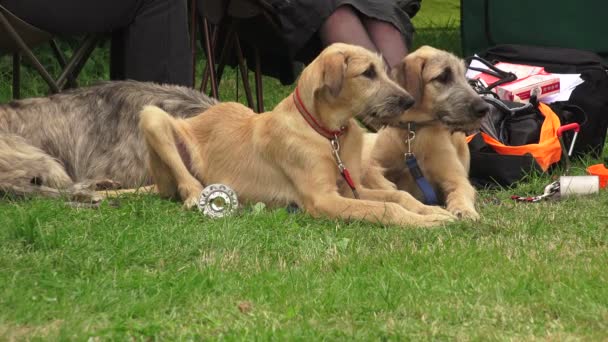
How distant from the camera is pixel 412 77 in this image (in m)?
5.88

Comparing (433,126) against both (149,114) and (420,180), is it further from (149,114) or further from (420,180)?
(149,114)

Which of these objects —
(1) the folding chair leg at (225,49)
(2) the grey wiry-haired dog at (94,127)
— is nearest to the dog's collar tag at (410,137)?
(2) the grey wiry-haired dog at (94,127)

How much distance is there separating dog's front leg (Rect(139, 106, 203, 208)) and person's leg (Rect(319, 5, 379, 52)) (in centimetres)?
119

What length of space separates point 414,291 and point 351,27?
3102mm

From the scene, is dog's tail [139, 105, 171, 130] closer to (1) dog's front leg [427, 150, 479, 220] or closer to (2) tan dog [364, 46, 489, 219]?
(2) tan dog [364, 46, 489, 219]

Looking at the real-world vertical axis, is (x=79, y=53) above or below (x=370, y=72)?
below

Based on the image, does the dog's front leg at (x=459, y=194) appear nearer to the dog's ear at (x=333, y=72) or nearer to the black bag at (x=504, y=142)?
the black bag at (x=504, y=142)

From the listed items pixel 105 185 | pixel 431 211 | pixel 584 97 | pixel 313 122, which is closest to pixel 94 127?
pixel 105 185

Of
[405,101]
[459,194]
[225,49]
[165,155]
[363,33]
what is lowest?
[459,194]

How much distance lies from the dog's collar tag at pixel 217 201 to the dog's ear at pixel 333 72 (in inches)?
27.8

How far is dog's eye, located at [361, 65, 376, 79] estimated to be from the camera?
18.0 feet

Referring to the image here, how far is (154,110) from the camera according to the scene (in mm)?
6078

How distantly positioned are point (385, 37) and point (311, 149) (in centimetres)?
157

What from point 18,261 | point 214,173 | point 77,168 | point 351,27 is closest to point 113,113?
point 77,168
